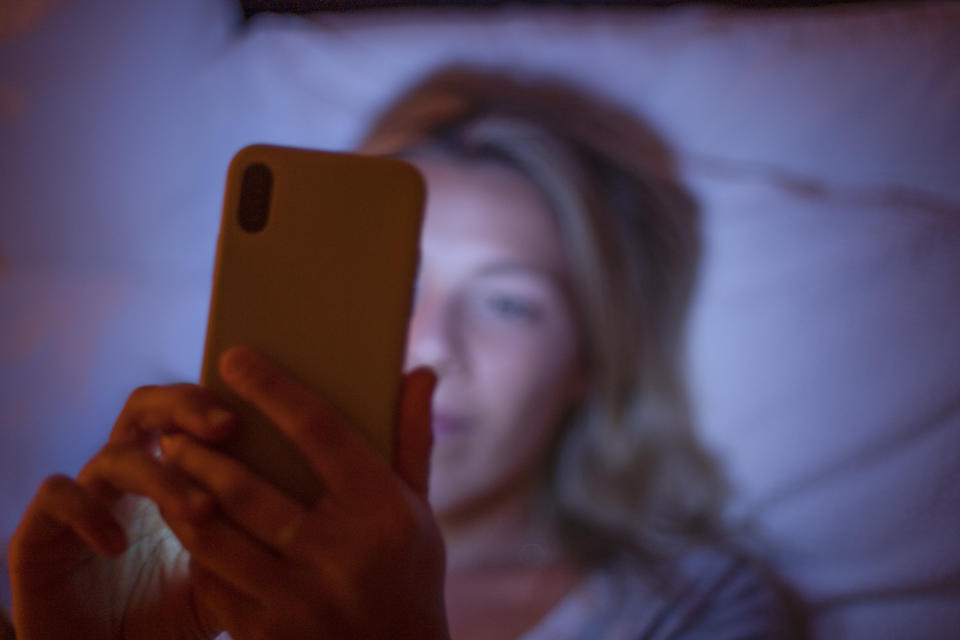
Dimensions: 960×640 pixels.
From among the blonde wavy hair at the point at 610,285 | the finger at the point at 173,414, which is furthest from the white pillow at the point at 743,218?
the finger at the point at 173,414

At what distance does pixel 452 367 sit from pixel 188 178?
0.44 m

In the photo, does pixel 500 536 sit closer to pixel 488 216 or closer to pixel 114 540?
pixel 488 216

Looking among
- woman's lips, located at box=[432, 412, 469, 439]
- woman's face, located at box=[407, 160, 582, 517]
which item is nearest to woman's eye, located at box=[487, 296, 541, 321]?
woman's face, located at box=[407, 160, 582, 517]

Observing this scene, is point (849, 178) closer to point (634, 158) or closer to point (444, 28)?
point (634, 158)

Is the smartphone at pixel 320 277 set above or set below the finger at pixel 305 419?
above

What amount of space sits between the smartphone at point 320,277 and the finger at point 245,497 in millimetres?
32

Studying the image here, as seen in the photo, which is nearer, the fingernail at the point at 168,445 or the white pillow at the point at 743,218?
the fingernail at the point at 168,445

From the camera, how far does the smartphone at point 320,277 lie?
39 cm

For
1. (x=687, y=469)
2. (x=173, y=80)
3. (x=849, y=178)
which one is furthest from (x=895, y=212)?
(x=173, y=80)

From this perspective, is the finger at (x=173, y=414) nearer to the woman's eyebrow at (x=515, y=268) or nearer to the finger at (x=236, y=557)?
the finger at (x=236, y=557)

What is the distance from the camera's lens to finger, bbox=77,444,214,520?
13.4 inches

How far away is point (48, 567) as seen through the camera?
1.25 feet

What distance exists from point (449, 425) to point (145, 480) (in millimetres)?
382

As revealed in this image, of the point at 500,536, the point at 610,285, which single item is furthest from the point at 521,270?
the point at 500,536
